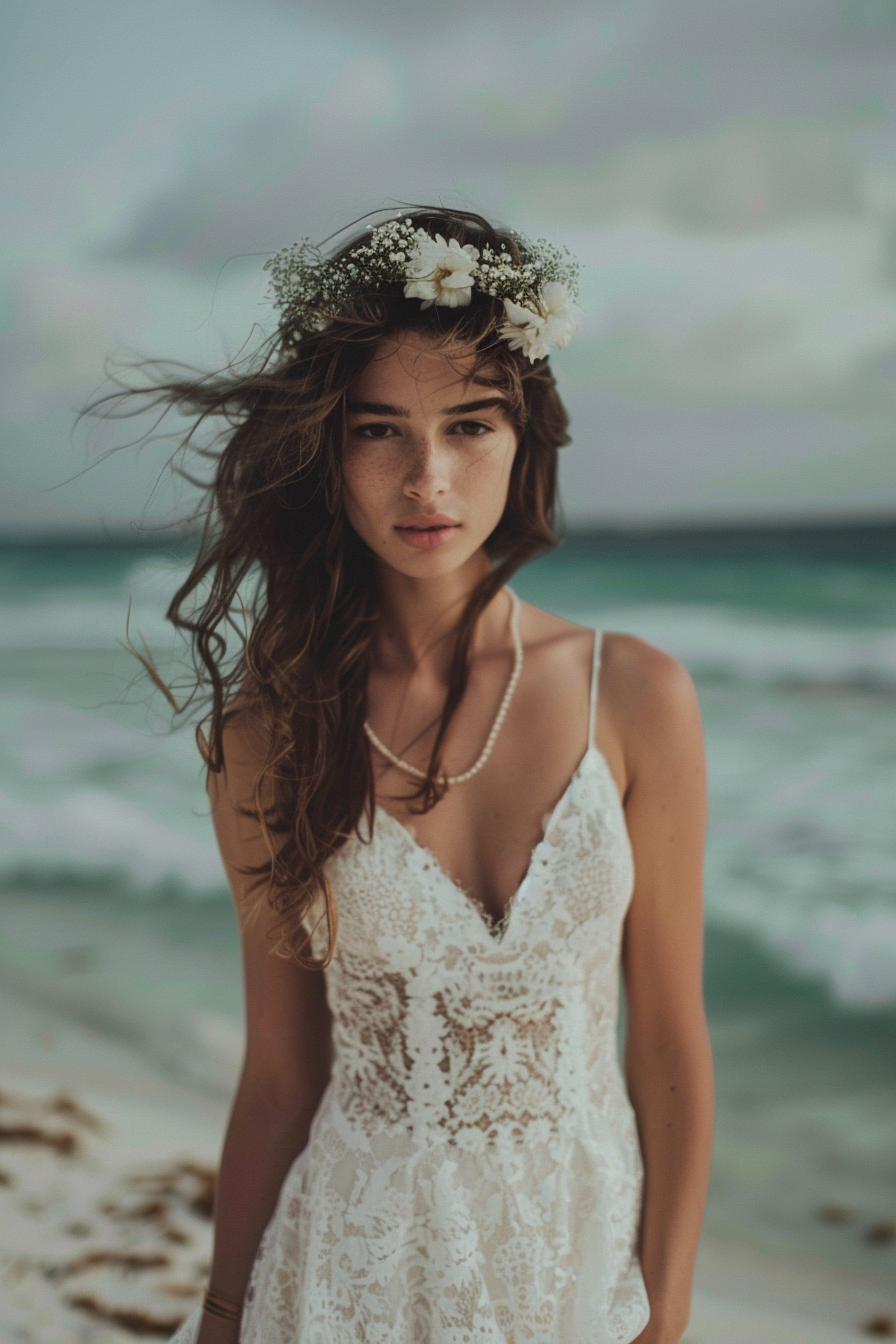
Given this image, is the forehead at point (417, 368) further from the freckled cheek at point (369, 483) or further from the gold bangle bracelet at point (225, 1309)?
the gold bangle bracelet at point (225, 1309)

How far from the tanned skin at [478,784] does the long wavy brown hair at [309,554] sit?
0.12 ft

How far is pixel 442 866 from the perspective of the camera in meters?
1.74

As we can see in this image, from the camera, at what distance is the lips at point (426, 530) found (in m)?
1.69

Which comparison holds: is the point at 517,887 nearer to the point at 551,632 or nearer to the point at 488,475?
the point at 551,632

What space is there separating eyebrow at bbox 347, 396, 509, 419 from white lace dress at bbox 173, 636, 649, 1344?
48 cm

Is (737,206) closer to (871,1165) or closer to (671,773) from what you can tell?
(871,1165)

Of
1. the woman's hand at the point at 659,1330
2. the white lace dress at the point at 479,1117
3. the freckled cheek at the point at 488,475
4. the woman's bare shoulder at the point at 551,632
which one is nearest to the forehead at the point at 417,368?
the freckled cheek at the point at 488,475

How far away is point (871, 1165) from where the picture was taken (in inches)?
177

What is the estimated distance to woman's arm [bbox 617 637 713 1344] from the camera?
1732mm

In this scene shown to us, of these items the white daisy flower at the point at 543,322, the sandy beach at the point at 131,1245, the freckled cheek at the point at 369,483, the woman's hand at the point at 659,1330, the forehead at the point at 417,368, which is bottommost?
the sandy beach at the point at 131,1245

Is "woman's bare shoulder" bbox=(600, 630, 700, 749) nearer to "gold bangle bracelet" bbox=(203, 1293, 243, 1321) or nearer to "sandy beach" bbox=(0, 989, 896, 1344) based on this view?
"gold bangle bracelet" bbox=(203, 1293, 243, 1321)

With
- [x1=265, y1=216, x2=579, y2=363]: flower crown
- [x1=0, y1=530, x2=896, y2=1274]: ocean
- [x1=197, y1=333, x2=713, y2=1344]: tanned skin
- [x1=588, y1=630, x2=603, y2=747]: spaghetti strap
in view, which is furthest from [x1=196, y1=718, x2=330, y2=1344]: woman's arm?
[x1=265, y1=216, x2=579, y2=363]: flower crown

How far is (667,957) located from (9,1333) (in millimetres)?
2422

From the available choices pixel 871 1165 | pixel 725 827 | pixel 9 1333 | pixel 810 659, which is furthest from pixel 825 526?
pixel 9 1333
